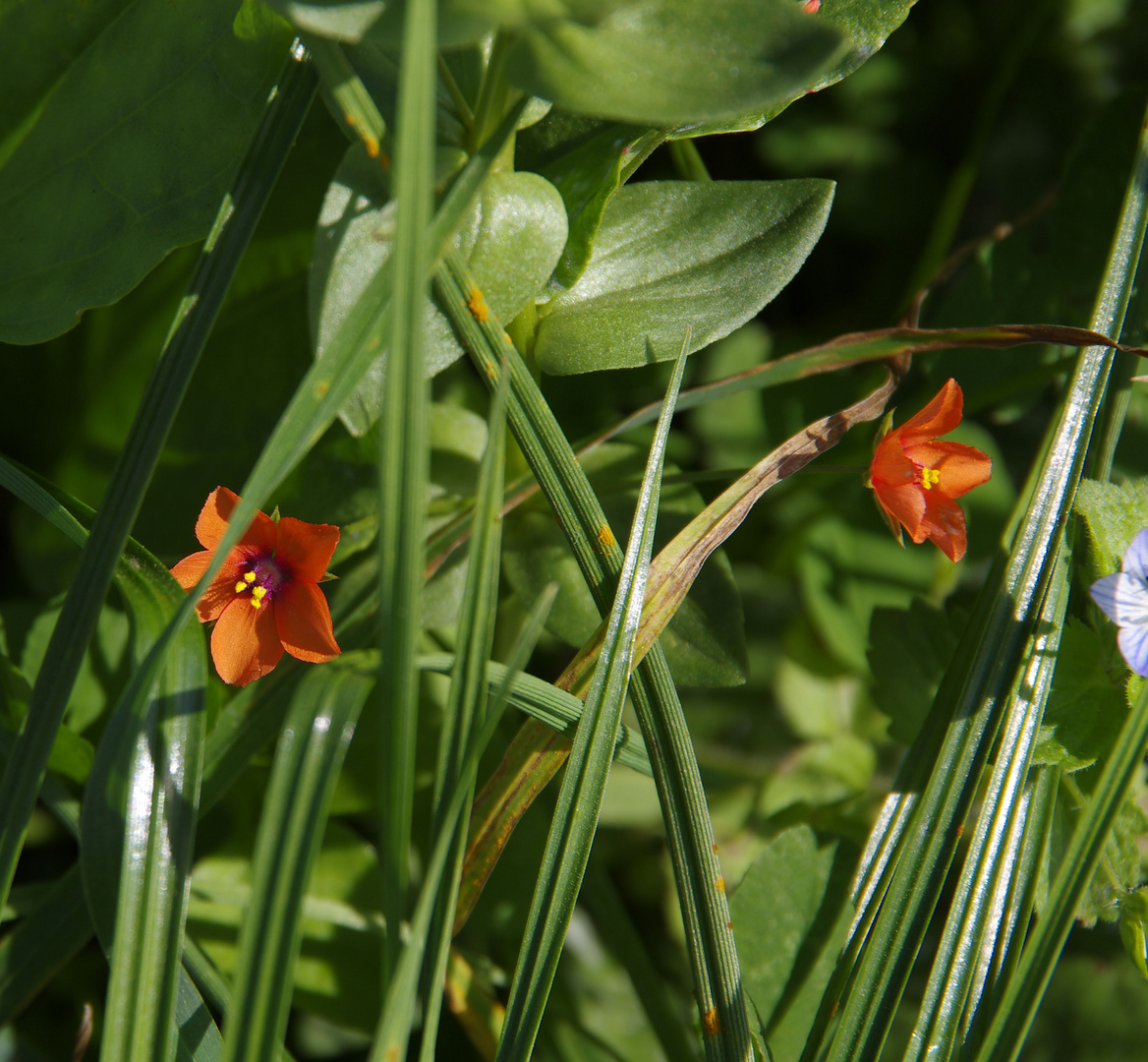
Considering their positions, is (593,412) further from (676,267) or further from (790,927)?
(790,927)

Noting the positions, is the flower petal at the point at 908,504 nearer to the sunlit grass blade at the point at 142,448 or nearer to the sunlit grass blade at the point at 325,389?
the sunlit grass blade at the point at 325,389

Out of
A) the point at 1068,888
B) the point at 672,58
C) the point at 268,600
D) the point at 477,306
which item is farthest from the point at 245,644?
the point at 1068,888

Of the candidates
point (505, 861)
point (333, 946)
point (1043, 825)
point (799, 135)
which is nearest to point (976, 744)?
point (1043, 825)

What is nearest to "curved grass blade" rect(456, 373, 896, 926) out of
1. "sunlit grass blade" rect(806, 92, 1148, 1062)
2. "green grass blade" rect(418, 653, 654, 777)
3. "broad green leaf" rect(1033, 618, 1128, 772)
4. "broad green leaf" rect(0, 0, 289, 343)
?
"green grass blade" rect(418, 653, 654, 777)

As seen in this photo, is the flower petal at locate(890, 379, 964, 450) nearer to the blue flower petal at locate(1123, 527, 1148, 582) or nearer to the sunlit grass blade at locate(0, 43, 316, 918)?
the blue flower petal at locate(1123, 527, 1148, 582)

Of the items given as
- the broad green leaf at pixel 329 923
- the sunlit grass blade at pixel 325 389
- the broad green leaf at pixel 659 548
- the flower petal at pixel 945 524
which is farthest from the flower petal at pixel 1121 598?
the broad green leaf at pixel 329 923

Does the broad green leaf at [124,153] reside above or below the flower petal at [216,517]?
above

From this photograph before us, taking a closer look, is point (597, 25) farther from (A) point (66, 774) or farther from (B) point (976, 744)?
(A) point (66, 774)
